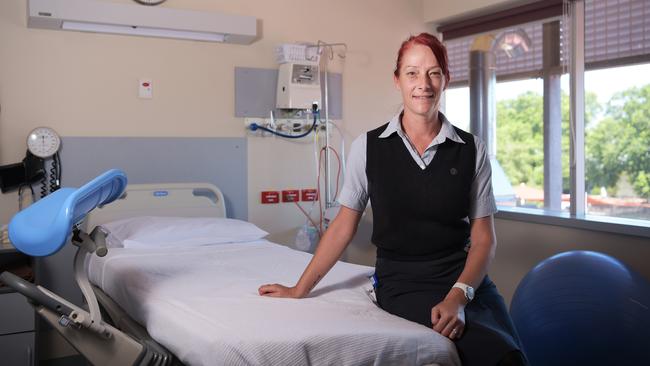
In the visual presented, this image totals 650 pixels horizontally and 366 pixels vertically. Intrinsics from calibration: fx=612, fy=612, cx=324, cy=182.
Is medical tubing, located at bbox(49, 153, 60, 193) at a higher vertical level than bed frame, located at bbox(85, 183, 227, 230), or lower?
higher

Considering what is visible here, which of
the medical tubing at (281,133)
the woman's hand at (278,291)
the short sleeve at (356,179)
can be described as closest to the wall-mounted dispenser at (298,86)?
the medical tubing at (281,133)

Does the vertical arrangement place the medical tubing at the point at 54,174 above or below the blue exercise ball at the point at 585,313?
above

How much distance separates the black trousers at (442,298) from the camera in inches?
62.2

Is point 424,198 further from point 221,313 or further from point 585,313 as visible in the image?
point 585,313

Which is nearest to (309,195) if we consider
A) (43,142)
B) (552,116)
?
(43,142)

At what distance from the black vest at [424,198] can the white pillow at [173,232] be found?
4.59 feet

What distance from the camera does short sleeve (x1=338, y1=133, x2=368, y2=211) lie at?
1.96 metres

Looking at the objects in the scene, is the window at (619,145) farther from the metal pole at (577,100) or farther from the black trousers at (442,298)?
the black trousers at (442,298)

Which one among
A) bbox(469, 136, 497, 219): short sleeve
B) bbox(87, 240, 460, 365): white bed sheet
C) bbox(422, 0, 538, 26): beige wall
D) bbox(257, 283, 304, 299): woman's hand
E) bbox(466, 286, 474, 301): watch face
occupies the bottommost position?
bbox(87, 240, 460, 365): white bed sheet

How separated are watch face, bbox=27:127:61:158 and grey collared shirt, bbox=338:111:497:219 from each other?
192cm

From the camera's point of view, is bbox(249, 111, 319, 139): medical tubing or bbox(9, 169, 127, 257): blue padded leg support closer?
bbox(9, 169, 127, 257): blue padded leg support

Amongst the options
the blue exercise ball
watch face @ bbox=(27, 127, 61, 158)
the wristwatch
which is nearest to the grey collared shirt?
the wristwatch

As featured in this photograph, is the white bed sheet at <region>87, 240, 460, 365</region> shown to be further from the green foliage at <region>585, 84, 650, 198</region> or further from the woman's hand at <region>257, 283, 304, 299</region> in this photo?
the green foliage at <region>585, 84, 650, 198</region>

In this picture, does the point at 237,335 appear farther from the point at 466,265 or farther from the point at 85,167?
the point at 85,167
